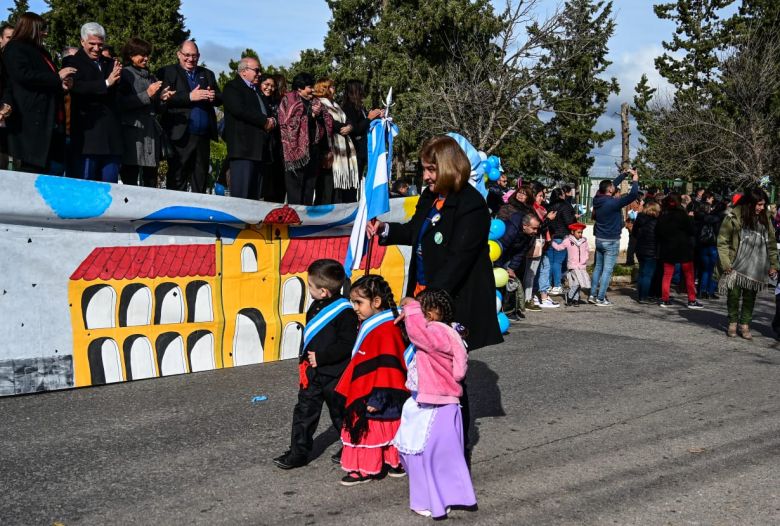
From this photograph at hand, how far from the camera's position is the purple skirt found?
467 centimetres

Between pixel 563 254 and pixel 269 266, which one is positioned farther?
pixel 563 254

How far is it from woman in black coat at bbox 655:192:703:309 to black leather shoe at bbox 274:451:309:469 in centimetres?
956

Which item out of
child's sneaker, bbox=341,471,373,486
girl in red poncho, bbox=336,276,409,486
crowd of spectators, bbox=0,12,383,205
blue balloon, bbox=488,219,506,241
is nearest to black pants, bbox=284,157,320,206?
crowd of spectators, bbox=0,12,383,205

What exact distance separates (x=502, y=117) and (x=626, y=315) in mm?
21260

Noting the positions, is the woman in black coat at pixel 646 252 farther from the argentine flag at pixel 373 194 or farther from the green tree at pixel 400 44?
the green tree at pixel 400 44

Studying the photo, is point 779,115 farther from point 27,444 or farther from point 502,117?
point 27,444

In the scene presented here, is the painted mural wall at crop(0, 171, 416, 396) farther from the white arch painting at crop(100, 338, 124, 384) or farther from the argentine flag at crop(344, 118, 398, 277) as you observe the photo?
the argentine flag at crop(344, 118, 398, 277)

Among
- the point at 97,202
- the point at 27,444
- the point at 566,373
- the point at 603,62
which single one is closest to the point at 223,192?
the point at 97,202

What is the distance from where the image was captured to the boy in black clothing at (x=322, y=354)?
5363 mm

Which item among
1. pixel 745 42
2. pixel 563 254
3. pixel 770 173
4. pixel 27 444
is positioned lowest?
pixel 27 444

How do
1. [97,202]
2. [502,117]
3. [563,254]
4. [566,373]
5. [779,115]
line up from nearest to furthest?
[97,202], [566,373], [563,254], [502,117], [779,115]

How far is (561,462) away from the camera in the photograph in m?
5.55

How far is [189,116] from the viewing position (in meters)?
9.00

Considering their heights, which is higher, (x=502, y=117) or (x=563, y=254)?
(x=502, y=117)
